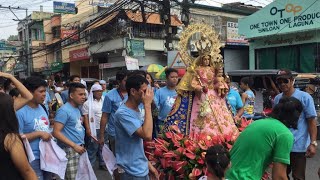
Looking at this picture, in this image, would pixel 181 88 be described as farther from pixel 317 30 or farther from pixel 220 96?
pixel 317 30

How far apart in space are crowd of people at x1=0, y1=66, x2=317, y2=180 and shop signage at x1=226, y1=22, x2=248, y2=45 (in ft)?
59.2

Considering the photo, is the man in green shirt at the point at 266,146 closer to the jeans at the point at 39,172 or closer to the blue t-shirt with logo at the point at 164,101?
the jeans at the point at 39,172

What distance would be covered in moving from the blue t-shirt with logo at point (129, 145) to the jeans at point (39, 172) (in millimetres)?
1054

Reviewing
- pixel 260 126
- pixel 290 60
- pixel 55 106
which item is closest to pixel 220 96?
pixel 260 126

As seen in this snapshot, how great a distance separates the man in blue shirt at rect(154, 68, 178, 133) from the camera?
6090mm

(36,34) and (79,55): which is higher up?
(36,34)

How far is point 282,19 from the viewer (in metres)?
17.3

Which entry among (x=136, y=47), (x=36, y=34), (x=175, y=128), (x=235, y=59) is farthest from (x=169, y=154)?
(x=36, y=34)

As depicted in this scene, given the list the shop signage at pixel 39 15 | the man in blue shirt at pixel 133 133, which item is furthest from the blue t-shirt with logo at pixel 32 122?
the shop signage at pixel 39 15

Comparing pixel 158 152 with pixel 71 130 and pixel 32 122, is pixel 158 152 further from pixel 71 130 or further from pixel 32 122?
pixel 32 122

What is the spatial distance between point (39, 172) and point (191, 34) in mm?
2589

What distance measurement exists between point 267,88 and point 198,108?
815 cm

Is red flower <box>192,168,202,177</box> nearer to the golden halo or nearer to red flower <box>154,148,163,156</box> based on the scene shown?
red flower <box>154,148,163,156</box>

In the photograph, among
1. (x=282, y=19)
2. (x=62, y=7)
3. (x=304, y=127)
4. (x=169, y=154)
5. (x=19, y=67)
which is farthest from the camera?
(x=19, y=67)
